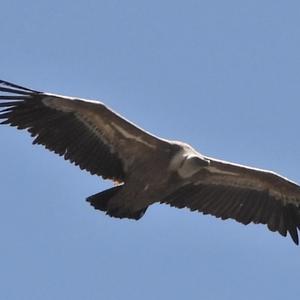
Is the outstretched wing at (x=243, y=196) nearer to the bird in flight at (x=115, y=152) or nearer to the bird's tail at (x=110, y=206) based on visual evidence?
the bird in flight at (x=115, y=152)

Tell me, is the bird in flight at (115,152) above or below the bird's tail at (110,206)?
above

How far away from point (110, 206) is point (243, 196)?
6.94ft

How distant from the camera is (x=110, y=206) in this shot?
22.0 m

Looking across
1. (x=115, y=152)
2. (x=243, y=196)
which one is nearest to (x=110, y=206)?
(x=115, y=152)

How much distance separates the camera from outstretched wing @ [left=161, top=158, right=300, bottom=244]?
898 inches

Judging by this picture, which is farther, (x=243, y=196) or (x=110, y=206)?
(x=243, y=196)

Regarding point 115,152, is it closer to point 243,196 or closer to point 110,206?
point 110,206

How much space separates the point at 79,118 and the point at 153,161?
1109mm

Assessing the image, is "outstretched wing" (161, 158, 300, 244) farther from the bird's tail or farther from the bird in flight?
the bird's tail

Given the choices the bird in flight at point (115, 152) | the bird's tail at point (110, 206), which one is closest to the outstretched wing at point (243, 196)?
the bird in flight at point (115, 152)

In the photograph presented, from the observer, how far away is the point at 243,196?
23094mm

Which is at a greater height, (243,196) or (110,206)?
(243,196)

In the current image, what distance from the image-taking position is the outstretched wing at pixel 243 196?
74.8 ft

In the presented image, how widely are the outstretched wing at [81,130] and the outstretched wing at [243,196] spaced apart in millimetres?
920
